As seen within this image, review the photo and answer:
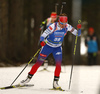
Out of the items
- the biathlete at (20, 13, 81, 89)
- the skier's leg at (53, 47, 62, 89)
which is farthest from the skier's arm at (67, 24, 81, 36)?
the skier's leg at (53, 47, 62, 89)

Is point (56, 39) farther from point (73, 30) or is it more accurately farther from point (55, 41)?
point (73, 30)

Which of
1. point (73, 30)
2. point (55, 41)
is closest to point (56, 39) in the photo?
point (55, 41)

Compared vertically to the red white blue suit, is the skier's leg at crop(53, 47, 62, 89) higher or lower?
lower

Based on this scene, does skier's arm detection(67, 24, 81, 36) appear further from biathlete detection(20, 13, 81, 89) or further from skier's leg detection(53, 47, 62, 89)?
skier's leg detection(53, 47, 62, 89)

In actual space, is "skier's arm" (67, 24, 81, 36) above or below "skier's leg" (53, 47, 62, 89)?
above

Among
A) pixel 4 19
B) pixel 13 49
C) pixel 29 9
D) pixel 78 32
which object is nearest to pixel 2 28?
pixel 4 19

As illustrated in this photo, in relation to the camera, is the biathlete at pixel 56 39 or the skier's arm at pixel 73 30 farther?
the skier's arm at pixel 73 30

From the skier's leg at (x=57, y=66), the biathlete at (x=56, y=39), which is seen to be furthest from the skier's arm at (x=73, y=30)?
the skier's leg at (x=57, y=66)

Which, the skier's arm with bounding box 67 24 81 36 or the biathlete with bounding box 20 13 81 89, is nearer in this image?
the biathlete with bounding box 20 13 81 89

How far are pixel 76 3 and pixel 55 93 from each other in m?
3.46

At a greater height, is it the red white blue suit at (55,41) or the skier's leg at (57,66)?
the red white blue suit at (55,41)

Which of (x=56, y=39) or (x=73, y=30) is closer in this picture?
(x=56, y=39)

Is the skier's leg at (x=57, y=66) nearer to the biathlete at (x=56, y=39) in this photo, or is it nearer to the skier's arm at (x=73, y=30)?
the biathlete at (x=56, y=39)

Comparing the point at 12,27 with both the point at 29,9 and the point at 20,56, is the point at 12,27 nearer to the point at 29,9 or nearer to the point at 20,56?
the point at 20,56
